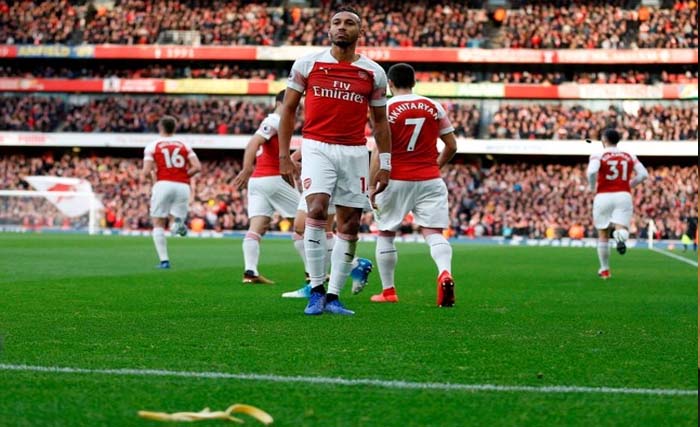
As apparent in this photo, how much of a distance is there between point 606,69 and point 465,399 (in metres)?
48.9

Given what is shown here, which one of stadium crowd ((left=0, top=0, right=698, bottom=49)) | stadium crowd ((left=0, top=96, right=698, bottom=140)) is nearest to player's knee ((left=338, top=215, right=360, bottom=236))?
stadium crowd ((left=0, top=96, right=698, bottom=140))

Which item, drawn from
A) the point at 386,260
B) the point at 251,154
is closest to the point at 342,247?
the point at 386,260

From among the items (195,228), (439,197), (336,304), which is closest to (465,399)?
(336,304)

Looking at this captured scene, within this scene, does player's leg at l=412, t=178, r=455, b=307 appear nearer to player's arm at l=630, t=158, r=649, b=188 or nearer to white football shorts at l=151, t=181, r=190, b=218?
player's arm at l=630, t=158, r=649, b=188

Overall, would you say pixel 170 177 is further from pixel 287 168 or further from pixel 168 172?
pixel 287 168

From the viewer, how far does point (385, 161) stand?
7945 mm

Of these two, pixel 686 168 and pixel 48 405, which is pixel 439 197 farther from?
pixel 686 168

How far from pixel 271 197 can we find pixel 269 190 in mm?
85

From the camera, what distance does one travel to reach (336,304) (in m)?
7.82

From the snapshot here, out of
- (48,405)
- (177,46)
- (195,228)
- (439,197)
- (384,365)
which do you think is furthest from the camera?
(177,46)

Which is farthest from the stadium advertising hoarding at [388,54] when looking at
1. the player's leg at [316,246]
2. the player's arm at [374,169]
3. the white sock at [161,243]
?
the player's leg at [316,246]

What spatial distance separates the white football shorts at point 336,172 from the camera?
7.57 m

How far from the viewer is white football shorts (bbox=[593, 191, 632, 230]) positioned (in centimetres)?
1459

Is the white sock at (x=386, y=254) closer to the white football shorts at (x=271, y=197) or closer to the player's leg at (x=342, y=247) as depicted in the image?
the player's leg at (x=342, y=247)
